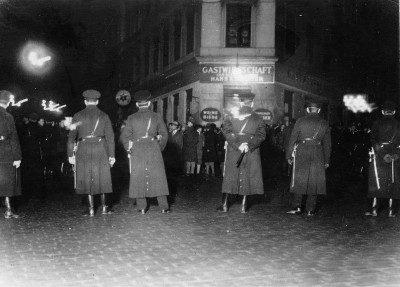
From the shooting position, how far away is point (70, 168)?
811 inches

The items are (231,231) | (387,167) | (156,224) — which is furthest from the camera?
(387,167)

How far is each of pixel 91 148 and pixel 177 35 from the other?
25.2 metres

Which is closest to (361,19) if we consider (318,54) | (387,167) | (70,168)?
(318,54)

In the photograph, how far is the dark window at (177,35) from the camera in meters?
33.6

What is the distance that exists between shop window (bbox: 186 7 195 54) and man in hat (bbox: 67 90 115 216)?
70.9 feet

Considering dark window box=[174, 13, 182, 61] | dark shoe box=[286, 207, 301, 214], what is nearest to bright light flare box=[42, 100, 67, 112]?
dark window box=[174, 13, 182, 61]

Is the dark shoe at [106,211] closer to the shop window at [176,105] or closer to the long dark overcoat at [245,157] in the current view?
the long dark overcoat at [245,157]

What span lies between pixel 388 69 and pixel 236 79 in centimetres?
1509

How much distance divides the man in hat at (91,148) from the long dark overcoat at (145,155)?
39 cm

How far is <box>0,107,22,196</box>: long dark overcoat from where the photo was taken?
30.2ft

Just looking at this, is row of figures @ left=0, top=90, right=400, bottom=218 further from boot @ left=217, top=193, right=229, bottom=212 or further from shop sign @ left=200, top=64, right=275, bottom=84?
shop sign @ left=200, top=64, right=275, bottom=84

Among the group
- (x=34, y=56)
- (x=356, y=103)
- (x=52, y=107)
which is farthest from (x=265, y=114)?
(x=52, y=107)

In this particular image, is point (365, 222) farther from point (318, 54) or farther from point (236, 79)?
point (318, 54)

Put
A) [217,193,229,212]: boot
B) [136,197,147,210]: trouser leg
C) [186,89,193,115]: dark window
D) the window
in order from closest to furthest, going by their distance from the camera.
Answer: [136,197,147,210]: trouser leg
[217,193,229,212]: boot
the window
[186,89,193,115]: dark window
